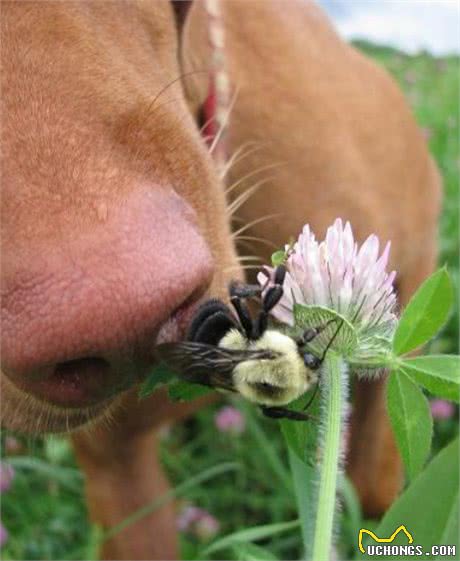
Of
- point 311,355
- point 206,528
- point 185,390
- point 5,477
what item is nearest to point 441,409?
point 206,528

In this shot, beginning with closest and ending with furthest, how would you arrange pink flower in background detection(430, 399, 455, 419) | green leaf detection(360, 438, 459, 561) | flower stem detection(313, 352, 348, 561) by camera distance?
flower stem detection(313, 352, 348, 561), green leaf detection(360, 438, 459, 561), pink flower in background detection(430, 399, 455, 419)

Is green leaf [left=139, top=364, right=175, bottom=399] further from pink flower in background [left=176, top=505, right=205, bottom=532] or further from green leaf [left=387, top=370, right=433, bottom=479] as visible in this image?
pink flower in background [left=176, top=505, right=205, bottom=532]

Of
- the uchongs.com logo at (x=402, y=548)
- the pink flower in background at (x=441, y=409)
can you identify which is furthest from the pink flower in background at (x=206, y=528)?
the uchongs.com logo at (x=402, y=548)

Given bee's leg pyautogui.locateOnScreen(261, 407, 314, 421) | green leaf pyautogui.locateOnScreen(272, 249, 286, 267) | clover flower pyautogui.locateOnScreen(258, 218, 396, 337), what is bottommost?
bee's leg pyautogui.locateOnScreen(261, 407, 314, 421)

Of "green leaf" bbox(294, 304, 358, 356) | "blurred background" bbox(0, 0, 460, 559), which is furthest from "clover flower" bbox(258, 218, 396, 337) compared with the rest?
"blurred background" bbox(0, 0, 460, 559)

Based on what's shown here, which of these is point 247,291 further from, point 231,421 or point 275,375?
point 231,421

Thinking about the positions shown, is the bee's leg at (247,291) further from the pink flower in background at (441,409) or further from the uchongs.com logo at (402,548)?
the pink flower in background at (441,409)

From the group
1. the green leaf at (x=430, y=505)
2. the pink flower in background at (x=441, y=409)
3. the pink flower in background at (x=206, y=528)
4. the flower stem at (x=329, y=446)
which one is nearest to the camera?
the flower stem at (x=329, y=446)

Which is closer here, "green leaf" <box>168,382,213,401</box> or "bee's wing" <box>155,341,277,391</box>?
"bee's wing" <box>155,341,277,391</box>
